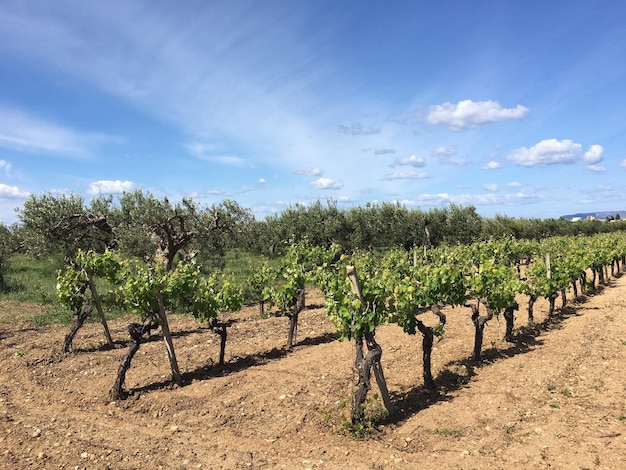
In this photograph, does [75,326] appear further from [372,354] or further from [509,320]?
[509,320]

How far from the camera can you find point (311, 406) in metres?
7.15

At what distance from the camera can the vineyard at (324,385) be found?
5789 millimetres

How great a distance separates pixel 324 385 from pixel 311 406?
87 centimetres

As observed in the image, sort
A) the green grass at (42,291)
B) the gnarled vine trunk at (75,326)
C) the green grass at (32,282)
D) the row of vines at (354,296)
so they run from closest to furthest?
1. the row of vines at (354,296)
2. the gnarled vine trunk at (75,326)
3. the green grass at (42,291)
4. the green grass at (32,282)

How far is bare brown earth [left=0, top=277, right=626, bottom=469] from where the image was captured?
18.5 ft

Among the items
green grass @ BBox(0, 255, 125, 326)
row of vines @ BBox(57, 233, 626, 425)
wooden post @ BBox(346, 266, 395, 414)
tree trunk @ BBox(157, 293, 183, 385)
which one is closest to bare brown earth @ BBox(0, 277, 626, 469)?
tree trunk @ BBox(157, 293, 183, 385)

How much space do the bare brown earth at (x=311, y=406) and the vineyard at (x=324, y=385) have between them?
0.03 metres

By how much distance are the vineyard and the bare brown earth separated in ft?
0.11

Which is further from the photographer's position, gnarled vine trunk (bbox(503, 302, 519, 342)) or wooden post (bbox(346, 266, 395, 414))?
gnarled vine trunk (bbox(503, 302, 519, 342))

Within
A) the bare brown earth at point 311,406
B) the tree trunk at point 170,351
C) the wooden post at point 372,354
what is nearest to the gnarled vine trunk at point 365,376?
the wooden post at point 372,354

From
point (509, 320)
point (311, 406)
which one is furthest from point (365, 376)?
point (509, 320)

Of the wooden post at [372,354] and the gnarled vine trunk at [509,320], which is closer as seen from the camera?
the wooden post at [372,354]

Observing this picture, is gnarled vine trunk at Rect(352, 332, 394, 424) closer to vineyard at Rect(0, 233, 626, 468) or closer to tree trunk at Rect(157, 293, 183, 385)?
vineyard at Rect(0, 233, 626, 468)

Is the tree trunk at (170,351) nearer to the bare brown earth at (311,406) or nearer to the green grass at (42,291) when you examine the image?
the bare brown earth at (311,406)
